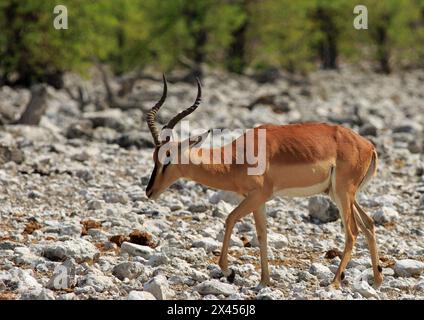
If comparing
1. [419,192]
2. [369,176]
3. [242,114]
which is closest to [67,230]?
[369,176]

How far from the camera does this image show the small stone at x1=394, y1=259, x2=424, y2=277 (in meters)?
9.59

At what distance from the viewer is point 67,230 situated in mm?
10742

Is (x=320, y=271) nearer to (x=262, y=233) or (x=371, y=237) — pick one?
(x=371, y=237)

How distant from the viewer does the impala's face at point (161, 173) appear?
9000 mm

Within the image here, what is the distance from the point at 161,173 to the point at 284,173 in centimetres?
121

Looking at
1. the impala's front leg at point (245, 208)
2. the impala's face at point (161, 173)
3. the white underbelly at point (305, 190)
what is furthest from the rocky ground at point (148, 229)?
the white underbelly at point (305, 190)

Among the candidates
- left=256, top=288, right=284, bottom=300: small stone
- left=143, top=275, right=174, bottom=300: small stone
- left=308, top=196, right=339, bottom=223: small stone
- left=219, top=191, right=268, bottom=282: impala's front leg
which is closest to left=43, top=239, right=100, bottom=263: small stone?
left=143, top=275, right=174, bottom=300: small stone

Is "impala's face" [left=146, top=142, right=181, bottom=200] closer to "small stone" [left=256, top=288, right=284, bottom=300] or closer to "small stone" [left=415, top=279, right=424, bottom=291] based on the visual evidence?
"small stone" [left=256, top=288, right=284, bottom=300]

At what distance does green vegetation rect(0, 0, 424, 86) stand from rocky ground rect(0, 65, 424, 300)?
233 inches

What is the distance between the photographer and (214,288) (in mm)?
8438

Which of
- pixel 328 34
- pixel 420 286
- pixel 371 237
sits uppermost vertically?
pixel 328 34

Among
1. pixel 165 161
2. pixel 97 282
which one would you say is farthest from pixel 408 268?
pixel 97 282

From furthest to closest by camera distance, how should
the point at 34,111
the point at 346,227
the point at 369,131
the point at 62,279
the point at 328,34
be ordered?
the point at 328,34 → the point at 369,131 → the point at 34,111 → the point at 346,227 → the point at 62,279

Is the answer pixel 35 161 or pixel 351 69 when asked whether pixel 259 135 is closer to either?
pixel 35 161
